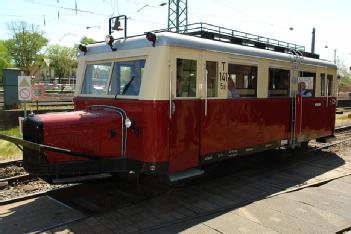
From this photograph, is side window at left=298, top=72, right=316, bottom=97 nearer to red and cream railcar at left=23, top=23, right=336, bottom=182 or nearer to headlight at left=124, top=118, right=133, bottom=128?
red and cream railcar at left=23, top=23, right=336, bottom=182

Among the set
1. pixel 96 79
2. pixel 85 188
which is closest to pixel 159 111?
pixel 96 79

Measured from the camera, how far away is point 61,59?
227ft

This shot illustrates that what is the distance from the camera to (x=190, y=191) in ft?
24.7

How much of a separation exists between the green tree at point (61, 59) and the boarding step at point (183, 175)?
Answer: 6490 cm

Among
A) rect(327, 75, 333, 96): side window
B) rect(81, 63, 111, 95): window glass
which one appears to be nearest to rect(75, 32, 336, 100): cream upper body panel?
rect(81, 63, 111, 95): window glass

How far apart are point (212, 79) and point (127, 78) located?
157 cm

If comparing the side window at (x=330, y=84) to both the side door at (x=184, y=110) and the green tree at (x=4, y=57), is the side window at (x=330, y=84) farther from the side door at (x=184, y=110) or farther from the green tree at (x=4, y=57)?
the green tree at (x=4, y=57)

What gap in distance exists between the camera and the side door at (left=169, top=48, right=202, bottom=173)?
6500 millimetres

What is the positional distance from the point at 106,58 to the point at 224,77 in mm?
2261

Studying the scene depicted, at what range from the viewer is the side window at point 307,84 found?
990 cm

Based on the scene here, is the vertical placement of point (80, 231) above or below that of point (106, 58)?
below

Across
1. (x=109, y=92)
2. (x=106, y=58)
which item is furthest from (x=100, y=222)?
(x=106, y=58)

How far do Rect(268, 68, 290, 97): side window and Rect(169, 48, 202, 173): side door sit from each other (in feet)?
→ 8.46

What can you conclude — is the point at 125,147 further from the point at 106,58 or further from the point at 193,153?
the point at 106,58
